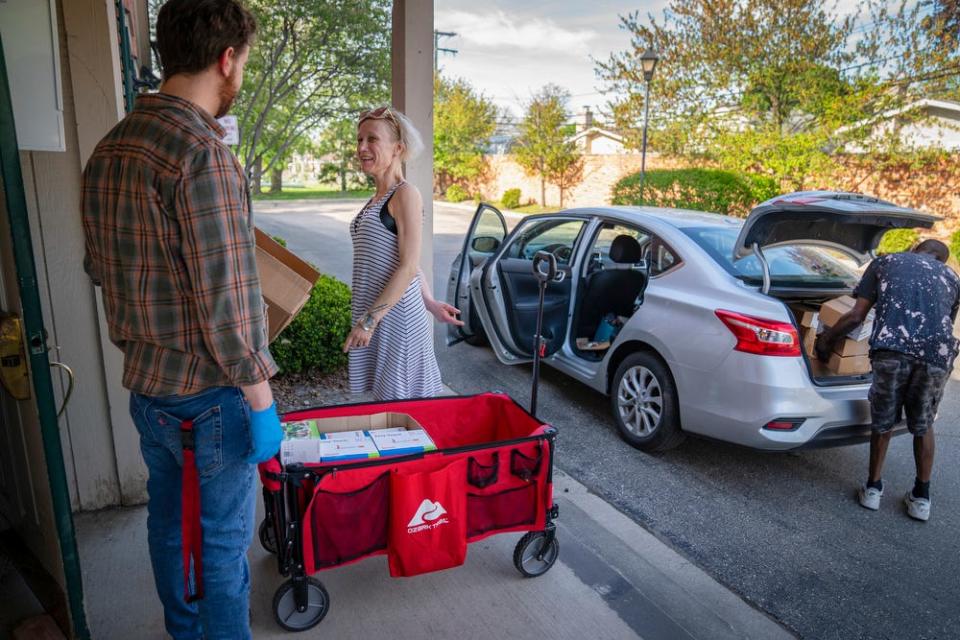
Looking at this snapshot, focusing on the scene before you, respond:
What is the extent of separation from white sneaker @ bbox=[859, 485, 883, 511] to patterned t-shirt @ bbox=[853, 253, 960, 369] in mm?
785

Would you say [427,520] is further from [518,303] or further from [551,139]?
[551,139]

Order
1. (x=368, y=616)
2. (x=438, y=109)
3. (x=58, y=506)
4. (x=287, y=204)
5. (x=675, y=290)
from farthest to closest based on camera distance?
(x=438, y=109), (x=287, y=204), (x=675, y=290), (x=368, y=616), (x=58, y=506)

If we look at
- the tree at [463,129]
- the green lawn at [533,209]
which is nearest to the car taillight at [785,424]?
the green lawn at [533,209]

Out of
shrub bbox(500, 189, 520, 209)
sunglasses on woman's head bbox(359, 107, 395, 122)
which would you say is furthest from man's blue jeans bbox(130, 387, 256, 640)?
shrub bbox(500, 189, 520, 209)

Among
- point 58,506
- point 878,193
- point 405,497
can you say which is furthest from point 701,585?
point 878,193

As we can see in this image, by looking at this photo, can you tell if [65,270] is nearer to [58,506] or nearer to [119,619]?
[58,506]

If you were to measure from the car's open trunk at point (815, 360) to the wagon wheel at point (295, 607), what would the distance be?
107 inches

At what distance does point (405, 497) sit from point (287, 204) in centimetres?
2898

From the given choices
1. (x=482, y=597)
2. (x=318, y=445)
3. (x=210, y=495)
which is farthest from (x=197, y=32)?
(x=482, y=597)

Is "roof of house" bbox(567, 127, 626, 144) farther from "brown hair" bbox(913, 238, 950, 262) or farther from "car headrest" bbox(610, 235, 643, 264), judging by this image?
"brown hair" bbox(913, 238, 950, 262)

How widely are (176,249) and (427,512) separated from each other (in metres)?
1.32

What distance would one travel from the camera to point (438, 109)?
105 feet

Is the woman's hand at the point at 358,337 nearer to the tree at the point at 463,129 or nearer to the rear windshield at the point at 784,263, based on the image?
the rear windshield at the point at 784,263

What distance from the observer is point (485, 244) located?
5.49 m
